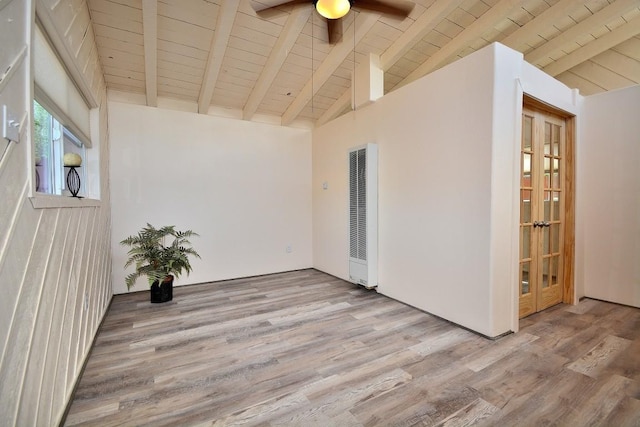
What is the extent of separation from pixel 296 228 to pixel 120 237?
8.73 feet

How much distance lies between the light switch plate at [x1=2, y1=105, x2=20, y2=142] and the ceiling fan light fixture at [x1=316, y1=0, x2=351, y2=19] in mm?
2055

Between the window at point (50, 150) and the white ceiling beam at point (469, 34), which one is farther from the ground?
the white ceiling beam at point (469, 34)

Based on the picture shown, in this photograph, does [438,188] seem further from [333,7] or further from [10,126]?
[10,126]

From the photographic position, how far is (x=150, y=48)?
2.96 meters

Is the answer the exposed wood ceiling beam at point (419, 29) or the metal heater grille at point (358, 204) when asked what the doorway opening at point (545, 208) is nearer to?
the exposed wood ceiling beam at point (419, 29)

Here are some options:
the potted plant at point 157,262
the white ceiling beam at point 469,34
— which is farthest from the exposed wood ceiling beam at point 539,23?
the potted plant at point 157,262

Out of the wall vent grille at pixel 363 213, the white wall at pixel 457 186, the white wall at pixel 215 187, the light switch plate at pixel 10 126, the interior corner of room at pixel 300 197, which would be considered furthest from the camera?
the white wall at pixel 215 187

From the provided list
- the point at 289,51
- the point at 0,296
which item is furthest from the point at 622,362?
the point at 289,51

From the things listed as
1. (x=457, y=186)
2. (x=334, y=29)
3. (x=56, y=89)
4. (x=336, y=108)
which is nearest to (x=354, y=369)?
(x=457, y=186)

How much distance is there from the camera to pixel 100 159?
10.2ft

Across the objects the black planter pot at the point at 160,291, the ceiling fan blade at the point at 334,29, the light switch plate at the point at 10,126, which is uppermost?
the ceiling fan blade at the point at 334,29

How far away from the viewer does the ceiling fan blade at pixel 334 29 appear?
267 centimetres

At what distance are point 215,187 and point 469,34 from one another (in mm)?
4018

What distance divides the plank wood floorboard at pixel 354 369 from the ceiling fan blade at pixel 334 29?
2.93 meters
